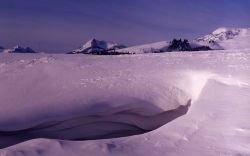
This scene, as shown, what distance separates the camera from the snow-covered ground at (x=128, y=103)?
2738 mm

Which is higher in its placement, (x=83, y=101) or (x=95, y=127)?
(x=83, y=101)

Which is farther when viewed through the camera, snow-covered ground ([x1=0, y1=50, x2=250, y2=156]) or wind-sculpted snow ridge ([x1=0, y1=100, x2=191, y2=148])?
wind-sculpted snow ridge ([x1=0, y1=100, x2=191, y2=148])

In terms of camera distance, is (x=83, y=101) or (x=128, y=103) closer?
(x=83, y=101)

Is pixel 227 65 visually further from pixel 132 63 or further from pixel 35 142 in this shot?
pixel 35 142

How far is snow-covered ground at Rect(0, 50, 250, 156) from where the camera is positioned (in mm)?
2738

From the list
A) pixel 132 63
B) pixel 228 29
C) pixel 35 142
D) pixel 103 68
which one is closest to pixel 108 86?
pixel 103 68

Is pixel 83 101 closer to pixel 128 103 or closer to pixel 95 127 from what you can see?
pixel 95 127

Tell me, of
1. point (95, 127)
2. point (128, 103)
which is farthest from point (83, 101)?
point (128, 103)

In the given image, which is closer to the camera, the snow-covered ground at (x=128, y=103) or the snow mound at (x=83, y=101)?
the snow-covered ground at (x=128, y=103)

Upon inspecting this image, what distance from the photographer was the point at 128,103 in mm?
4941

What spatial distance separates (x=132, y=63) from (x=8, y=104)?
8.30 ft

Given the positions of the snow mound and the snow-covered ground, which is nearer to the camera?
the snow-covered ground

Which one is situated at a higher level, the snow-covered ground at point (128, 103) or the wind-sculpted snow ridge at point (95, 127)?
the snow-covered ground at point (128, 103)

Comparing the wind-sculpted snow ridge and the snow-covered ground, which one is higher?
the snow-covered ground
